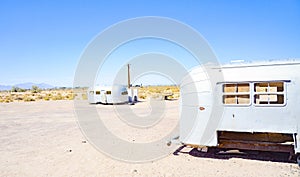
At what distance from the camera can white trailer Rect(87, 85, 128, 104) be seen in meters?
27.2

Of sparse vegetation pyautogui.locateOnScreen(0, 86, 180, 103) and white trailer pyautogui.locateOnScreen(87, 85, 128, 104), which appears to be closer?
white trailer pyautogui.locateOnScreen(87, 85, 128, 104)

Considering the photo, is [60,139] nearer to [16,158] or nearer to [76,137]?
[76,137]

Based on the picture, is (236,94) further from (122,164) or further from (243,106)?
(122,164)

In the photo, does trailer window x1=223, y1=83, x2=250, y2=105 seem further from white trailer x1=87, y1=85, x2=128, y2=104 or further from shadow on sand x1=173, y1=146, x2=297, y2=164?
white trailer x1=87, y1=85, x2=128, y2=104

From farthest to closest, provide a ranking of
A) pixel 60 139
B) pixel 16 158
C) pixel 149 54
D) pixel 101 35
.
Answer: pixel 149 54 < pixel 101 35 < pixel 60 139 < pixel 16 158

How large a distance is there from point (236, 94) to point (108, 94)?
22.0 meters

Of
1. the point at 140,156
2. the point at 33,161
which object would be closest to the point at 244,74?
the point at 140,156

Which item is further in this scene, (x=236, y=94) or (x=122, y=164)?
(x=122, y=164)

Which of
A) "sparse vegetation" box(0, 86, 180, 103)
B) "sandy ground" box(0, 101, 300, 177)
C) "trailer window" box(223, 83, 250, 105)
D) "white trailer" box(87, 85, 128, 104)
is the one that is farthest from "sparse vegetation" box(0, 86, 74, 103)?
"trailer window" box(223, 83, 250, 105)

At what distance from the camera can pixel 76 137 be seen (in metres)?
10.4

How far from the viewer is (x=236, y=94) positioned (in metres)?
6.57

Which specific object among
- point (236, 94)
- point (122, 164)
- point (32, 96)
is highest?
point (236, 94)

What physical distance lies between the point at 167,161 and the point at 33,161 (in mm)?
3680

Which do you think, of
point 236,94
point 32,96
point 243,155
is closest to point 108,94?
point 243,155
